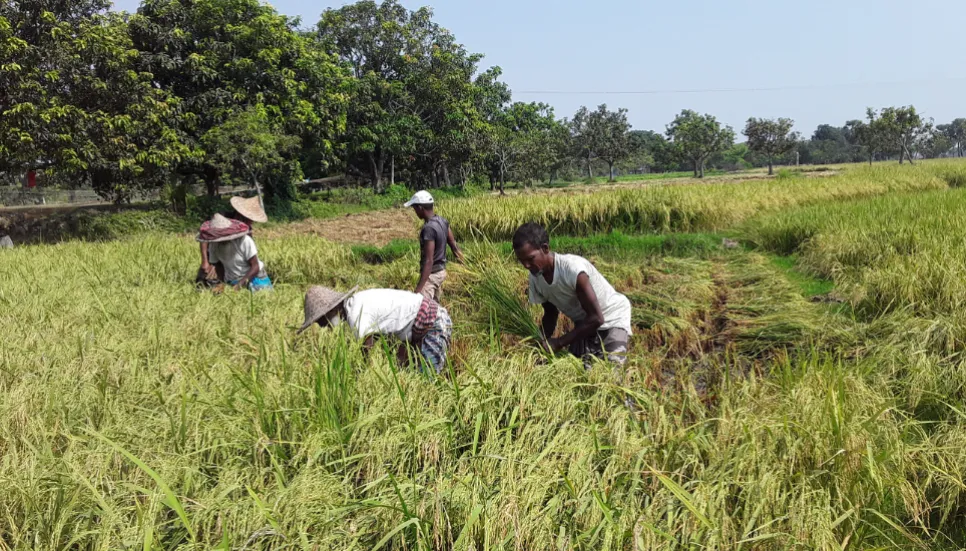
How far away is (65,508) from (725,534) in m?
1.97

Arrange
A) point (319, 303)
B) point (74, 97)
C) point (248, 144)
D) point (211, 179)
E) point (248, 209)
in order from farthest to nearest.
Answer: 1. point (211, 179)
2. point (248, 144)
3. point (74, 97)
4. point (248, 209)
5. point (319, 303)

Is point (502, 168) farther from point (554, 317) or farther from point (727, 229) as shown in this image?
point (554, 317)

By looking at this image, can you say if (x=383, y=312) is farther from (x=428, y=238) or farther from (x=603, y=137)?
→ (x=603, y=137)

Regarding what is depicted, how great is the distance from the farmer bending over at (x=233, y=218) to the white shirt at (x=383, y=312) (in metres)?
2.17

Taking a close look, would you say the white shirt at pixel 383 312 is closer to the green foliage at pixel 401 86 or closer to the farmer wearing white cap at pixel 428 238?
the farmer wearing white cap at pixel 428 238

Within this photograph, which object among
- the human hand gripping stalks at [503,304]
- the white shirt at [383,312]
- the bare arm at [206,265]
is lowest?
the human hand gripping stalks at [503,304]

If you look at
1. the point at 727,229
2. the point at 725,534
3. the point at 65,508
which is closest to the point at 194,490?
the point at 65,508

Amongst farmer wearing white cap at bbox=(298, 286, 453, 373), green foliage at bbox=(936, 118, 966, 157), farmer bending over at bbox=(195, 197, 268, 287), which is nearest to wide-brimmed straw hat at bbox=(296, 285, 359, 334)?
farmer wearing white cap at bbox=(298, 286, 453, 373)

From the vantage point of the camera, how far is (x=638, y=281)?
20.6 feet

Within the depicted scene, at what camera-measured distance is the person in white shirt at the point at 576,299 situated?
2.77m

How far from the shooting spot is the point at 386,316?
2988 mm

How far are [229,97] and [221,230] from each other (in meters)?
12.9

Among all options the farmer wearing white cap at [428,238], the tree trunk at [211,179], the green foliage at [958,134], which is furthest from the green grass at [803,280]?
the green foliage at [958,134]

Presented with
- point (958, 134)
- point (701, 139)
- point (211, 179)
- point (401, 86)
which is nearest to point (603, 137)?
point (701, 139)
